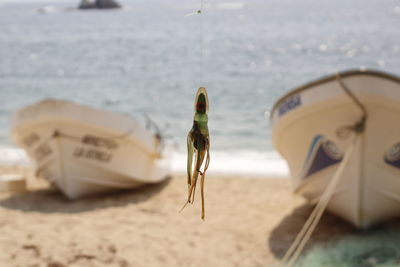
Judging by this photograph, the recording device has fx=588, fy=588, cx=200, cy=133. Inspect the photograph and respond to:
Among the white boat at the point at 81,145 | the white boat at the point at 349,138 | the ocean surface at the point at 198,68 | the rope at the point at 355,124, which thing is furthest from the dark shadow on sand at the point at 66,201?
the rope at the point at 355,124

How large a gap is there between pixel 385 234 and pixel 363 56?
74.1ft

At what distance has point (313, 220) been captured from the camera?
6492 mm

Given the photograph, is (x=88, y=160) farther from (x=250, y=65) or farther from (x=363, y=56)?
(x=363, y=56)

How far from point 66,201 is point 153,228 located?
1.80 metres

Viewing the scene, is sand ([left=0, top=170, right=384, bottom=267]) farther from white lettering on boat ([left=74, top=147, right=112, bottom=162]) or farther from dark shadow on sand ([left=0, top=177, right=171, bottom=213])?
white lettering on boat ([left=74, top=147, right=112, bottom=162])

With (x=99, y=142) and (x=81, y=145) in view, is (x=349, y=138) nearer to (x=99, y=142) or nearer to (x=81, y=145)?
(x=99, y=142)

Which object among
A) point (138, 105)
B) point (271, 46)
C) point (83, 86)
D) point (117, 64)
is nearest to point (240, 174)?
point (138, 105)

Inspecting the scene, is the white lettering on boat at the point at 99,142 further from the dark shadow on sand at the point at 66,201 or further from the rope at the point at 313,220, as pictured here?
the rope at the point at 313,220

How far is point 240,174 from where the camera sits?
10047 millimetres

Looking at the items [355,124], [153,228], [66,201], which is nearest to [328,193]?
[355,124]

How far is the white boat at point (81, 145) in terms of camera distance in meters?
7.21

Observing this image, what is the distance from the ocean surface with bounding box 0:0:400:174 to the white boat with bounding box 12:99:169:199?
78 cm

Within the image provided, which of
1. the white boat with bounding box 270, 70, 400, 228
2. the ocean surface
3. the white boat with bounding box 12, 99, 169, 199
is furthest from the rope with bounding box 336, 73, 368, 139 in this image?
the ocean surface

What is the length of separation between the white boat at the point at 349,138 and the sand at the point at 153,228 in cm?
45
